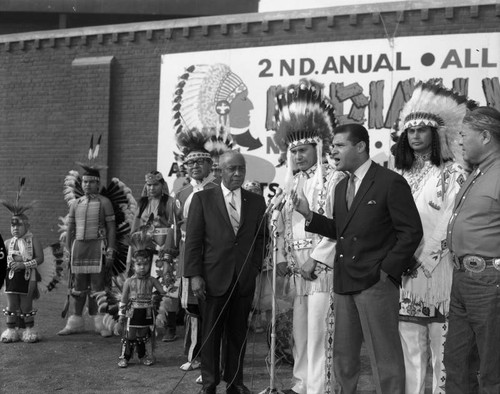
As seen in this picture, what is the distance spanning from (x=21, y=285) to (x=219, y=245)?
3111mm

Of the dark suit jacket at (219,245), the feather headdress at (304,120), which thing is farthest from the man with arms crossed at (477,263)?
the dark suit jacket at (219,245)

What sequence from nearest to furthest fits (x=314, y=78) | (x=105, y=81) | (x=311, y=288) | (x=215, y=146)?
1. (x=311, y=288)
2. (x=215, y=146)
3. (x=314, y=78)
4. (x=105, y=81)

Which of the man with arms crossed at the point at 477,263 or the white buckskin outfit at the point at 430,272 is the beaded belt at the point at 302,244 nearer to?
the white buckskin outfit at the point at 430,272

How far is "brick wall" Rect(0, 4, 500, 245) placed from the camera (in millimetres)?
11359

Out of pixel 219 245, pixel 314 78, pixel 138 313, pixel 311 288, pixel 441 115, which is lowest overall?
pixel 138 313

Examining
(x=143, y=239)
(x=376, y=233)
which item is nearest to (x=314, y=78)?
(x=143, y=239)

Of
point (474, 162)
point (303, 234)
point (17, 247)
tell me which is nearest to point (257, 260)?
point (303, 234)

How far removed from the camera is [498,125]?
12.6 feet

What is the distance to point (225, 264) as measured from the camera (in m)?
5.20

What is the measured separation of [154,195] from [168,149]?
181 inches

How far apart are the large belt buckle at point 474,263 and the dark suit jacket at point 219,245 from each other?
1.96 metres

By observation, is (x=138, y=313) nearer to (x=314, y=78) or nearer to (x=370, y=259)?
(x=370, y=259)

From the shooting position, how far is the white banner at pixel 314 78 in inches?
404

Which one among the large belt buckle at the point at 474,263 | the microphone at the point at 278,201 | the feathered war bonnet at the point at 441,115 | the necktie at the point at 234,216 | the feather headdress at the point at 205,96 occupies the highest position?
the feather headdress at the point at 205,96
